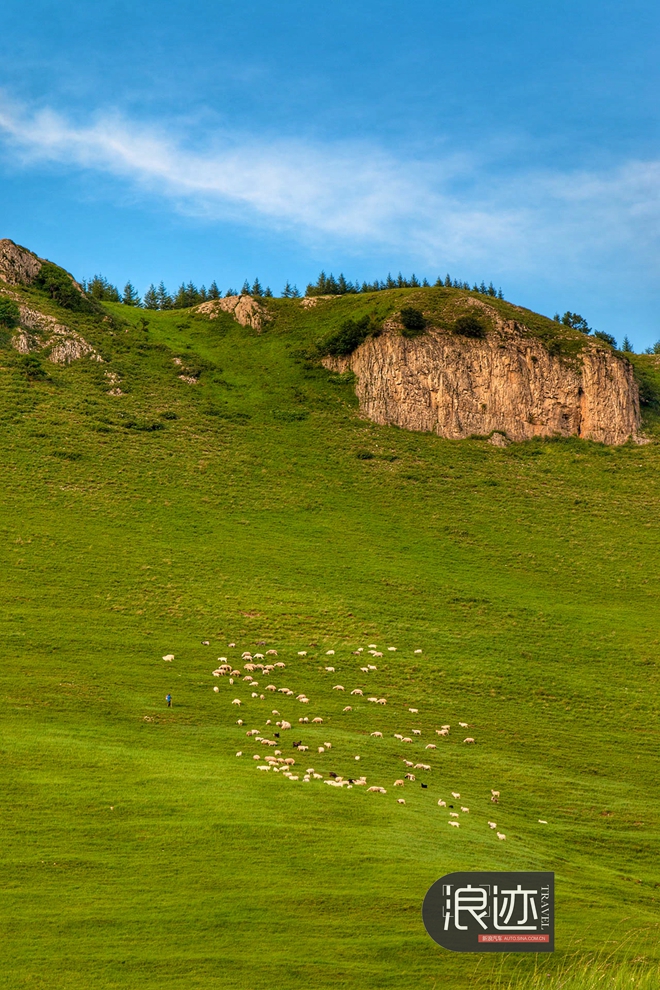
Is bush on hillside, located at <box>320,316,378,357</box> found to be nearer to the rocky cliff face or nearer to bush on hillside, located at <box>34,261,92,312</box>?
the rocky cliff face

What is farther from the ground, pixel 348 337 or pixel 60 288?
pixel 60 288

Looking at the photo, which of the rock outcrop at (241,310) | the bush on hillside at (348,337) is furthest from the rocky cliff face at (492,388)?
the rock outcrop at (241,310)

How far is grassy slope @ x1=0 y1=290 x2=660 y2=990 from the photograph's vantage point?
23203mm

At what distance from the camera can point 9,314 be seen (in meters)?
98.5

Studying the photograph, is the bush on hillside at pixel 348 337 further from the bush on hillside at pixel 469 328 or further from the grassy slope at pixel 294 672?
the bush on hillside at pixel 469 328

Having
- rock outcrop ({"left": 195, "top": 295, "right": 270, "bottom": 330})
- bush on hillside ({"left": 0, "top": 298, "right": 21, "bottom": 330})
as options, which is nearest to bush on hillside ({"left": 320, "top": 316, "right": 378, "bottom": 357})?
rock outcrop ({"left": 195, "top": 295, "right": 270, "bottom": 330})

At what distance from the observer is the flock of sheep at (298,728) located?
32.9 meters

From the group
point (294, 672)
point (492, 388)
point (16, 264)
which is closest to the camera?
point (294, 672)

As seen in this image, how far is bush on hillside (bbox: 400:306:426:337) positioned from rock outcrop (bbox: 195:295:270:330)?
23922 mm

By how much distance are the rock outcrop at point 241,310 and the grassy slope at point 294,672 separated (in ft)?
67.2

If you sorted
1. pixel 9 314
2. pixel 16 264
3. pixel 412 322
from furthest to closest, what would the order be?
pixel 16 264 → pixel 412 322 → pixel 9 314

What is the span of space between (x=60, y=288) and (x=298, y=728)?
87.7m

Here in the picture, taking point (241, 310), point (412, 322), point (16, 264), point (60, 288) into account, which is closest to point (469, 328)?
point (412, 322)

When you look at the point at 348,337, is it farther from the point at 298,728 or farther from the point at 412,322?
the point at 298,728
